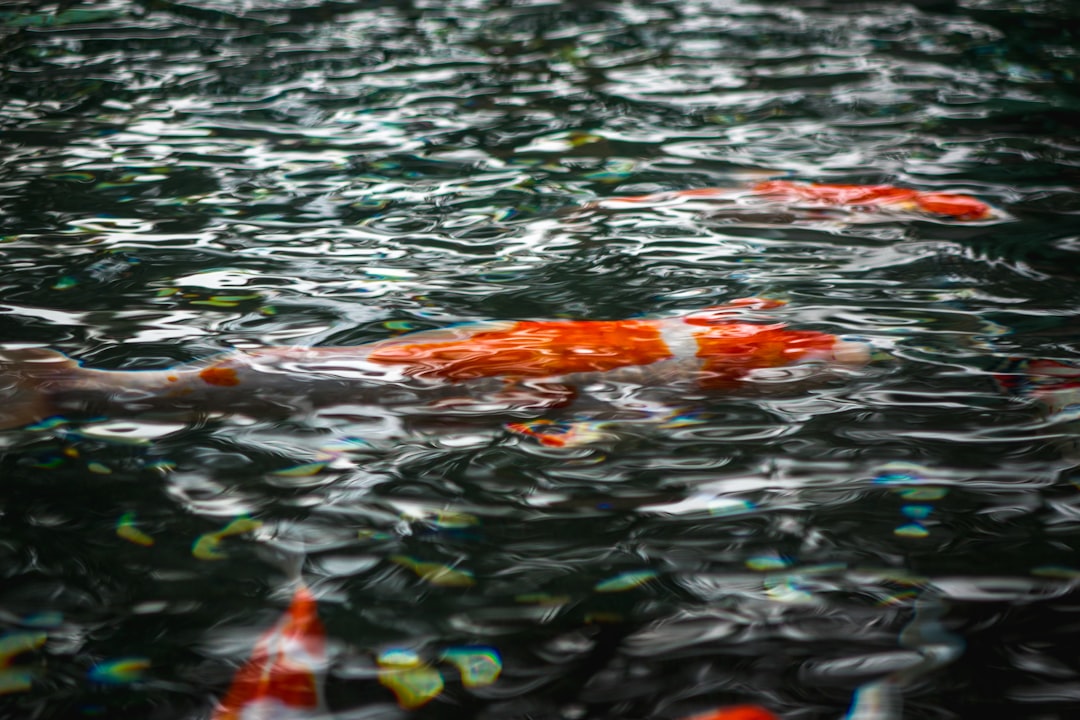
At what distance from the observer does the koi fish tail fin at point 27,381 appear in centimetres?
253

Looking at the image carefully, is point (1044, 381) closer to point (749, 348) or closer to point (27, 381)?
point (749, 348)

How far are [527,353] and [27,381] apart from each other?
4.88 feet

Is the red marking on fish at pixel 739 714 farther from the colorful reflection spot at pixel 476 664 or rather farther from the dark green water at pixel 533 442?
the colorful reflection spot at pixel 476 664

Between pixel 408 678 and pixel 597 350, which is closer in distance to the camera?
pixel 408 678

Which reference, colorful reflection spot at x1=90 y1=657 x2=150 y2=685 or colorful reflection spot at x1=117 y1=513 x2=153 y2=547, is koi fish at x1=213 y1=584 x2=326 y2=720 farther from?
colorful reflection spot at x1=117 y1=513 x2=153 y2=547

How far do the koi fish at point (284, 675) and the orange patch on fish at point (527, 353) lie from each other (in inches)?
39.6

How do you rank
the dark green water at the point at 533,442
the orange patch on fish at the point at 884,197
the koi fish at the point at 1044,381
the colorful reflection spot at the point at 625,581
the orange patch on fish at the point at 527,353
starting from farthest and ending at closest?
the orange patch on fish at the point at 884,197 → the orange patch on fish at the point at 527,353 → the koi fish at the point at 1044,381 → the colorful reflection spot at the point at 625,581 → the dark green water at the point at 533,442

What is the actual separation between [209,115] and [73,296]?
2.53 meters

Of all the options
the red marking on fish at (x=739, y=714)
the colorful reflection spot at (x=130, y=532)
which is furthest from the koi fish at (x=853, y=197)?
the red marking on fish at (x=739, y=714)

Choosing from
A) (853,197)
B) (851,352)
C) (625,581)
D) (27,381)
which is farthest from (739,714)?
(853,197)

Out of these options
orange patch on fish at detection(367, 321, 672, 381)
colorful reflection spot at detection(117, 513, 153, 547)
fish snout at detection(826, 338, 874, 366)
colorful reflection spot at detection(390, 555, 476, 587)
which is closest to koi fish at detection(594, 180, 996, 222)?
fish snout at detection(826, 338, 874, 366)

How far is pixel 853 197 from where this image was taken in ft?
13.9

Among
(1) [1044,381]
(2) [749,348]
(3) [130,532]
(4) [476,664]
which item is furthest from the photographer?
(2) [749,348]

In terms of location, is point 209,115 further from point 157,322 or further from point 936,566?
point 936,566
